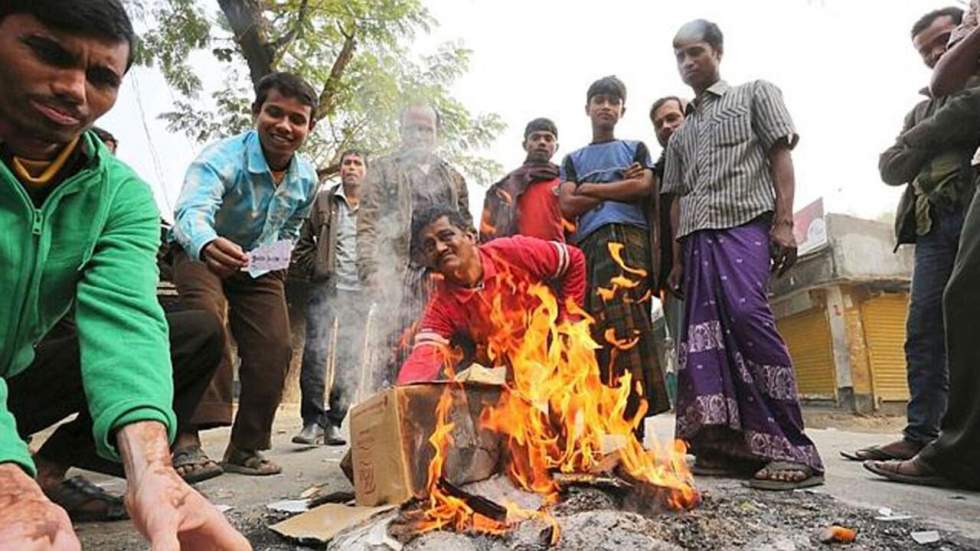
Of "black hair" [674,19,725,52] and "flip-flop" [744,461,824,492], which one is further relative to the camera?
"black hair" [674,19,725,52]

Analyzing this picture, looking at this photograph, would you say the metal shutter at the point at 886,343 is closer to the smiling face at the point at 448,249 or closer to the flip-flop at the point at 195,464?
the smiling face at the point at 448,249

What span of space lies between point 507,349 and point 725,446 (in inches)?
45.7

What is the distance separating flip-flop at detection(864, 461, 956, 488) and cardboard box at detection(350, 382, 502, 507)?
1.89 meters

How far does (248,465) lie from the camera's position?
11.0 feet

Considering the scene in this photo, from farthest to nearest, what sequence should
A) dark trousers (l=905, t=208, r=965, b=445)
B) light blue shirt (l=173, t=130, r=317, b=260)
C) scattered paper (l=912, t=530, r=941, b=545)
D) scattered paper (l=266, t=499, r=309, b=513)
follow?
1. dark trousers (l=905, t=208, r=965, b=445)
2. light blue shirt (l=173, t=130, r=317, b=260)
3. scattered paper (l=266, t=499, r=309, b=513)
4. scattered paper (l=912, t=530, r=941, b=545)

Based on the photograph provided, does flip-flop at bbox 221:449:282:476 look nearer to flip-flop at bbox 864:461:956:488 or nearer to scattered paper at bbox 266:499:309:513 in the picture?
scattered paper at bbox 266:499:309:513

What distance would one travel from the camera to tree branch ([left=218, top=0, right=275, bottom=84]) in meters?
8.88

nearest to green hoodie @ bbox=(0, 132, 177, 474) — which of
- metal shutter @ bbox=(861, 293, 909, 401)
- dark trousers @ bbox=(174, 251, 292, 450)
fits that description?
dark trousers @ bbox=(174, 251, 292, 450)

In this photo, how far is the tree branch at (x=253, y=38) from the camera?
8.88 meters

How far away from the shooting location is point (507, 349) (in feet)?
10.9

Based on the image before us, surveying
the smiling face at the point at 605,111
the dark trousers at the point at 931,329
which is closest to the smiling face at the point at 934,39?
the dark trousers at the point at 931,329

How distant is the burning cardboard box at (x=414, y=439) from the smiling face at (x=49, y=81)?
132cm

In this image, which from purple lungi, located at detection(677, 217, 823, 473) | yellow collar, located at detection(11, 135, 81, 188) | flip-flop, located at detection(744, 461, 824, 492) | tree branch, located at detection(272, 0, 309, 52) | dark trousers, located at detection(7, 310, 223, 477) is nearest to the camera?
yellow collar, located at detection(11, 135, 81, 188)

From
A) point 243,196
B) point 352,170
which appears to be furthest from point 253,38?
point 243,196
